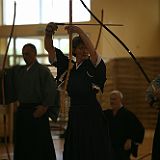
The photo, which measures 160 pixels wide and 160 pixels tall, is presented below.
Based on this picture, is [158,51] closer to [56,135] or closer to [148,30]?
[148,30]

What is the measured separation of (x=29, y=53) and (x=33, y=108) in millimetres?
425

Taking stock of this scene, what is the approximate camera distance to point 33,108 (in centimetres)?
334

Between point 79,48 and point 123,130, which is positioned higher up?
point 79,48

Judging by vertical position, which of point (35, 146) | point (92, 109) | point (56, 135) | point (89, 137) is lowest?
point (56, 135)

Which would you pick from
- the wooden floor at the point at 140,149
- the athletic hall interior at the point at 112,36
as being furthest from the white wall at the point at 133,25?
the wooden floor at the point at 140,149

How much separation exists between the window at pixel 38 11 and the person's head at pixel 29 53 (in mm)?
5904

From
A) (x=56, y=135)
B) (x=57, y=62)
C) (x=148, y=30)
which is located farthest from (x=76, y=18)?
(x=57, y=62)

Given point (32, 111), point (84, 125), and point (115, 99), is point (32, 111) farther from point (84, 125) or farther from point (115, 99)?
point (84, 125)

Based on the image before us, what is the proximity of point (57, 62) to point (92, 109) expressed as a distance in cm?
37

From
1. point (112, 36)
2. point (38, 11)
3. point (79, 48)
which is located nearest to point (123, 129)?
point (79, 48)

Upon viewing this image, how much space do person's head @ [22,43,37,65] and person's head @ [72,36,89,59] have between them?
81 cm

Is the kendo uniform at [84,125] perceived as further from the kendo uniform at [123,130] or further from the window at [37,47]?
the window at [37,47]

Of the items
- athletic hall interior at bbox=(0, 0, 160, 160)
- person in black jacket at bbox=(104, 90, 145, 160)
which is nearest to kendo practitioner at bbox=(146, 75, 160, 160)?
person in black jacket at bbox=(104, 90, 145, 160)

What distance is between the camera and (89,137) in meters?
2.56
